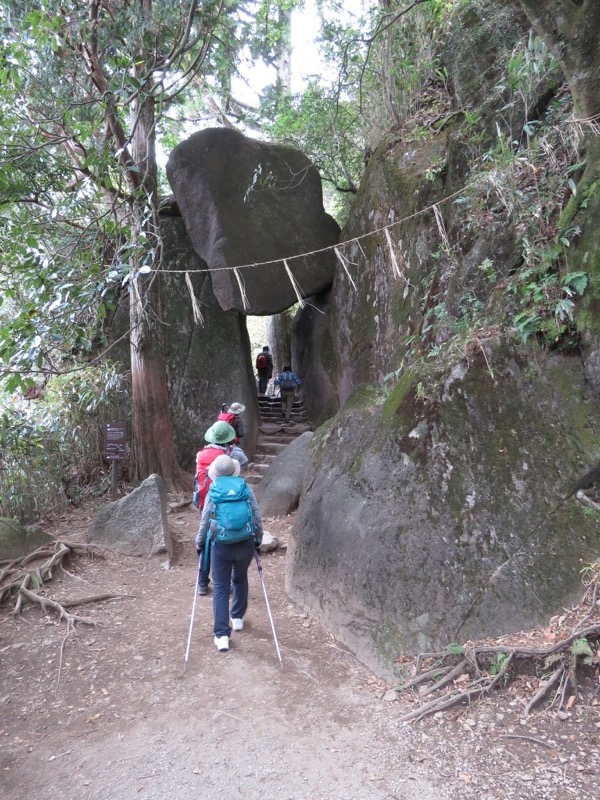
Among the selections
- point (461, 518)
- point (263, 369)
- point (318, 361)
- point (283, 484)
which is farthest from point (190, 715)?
point (263, 369)

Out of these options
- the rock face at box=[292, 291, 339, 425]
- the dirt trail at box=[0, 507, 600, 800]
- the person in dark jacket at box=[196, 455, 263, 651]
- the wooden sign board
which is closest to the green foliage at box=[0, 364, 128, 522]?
the wooden sign board

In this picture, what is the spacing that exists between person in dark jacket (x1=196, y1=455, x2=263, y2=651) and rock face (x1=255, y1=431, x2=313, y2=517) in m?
3.78

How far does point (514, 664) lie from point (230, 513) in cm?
209

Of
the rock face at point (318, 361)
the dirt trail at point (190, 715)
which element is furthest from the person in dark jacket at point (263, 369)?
the dirt trail at point (190, 715)

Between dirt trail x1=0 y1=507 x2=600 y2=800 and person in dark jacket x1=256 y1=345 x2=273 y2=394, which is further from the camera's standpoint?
person in dark jacket x1=256 y1=345 x2=273 y2=394

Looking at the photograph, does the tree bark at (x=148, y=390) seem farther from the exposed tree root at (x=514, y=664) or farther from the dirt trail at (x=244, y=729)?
the exposed tree root at (x=514, y=664)

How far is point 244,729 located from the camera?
3137mm

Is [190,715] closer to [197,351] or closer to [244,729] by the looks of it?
[244,729]

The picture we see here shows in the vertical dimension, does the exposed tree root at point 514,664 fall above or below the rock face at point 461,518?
below

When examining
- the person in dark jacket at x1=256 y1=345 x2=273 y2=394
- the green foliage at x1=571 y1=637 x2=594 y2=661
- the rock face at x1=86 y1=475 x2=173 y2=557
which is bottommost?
the green foliage at x1=571 y1=637 x2=594 y2=661

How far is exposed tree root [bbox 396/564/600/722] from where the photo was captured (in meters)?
2.96

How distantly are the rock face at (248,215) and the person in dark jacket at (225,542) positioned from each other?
622cm

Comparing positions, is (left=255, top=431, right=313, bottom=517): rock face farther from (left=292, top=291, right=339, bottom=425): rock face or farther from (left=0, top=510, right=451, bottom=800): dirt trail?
(left=0, top=510, right=451, bottom=800): dirt trail

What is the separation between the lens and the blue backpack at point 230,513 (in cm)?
384
